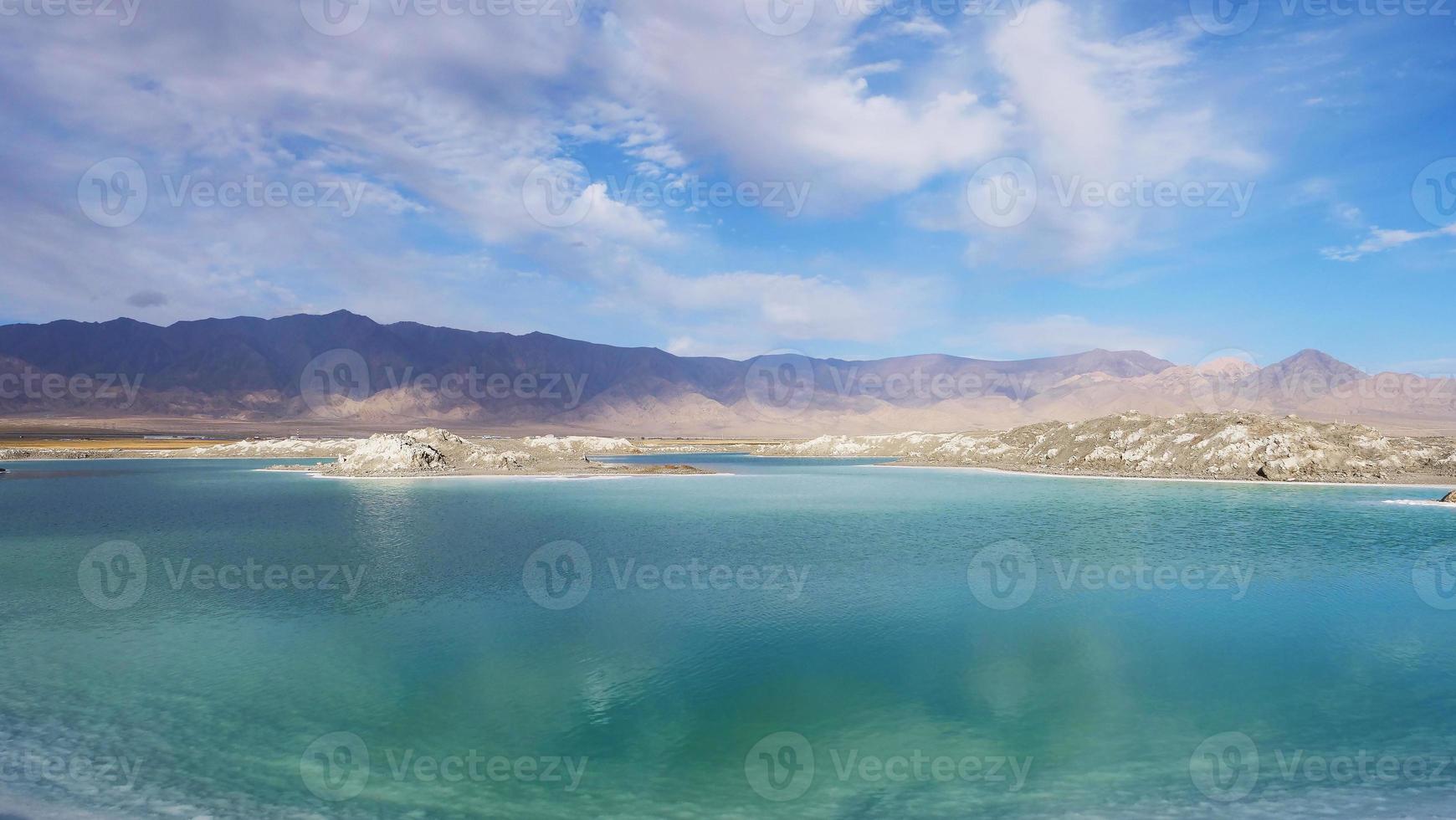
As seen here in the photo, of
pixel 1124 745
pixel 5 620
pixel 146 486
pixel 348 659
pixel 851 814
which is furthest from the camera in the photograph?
pixel 146 486

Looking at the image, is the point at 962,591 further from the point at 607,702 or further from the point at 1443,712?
the point at 607,702

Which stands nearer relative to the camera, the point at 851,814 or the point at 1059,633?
the point at 851,814

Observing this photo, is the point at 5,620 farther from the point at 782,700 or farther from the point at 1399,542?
the point at 1399,542

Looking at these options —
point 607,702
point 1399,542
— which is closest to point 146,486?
point 607,702

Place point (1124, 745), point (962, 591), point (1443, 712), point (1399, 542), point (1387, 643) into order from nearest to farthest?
point (1124, 745) → point (1443, 712) → point (1387, 643) → point (962, 591) → point (1399, 542)
